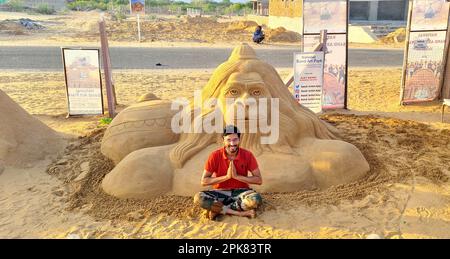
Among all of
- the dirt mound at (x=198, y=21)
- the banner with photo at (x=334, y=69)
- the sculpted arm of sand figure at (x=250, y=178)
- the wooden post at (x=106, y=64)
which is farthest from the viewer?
the dirt mound at (x=198, y=21)

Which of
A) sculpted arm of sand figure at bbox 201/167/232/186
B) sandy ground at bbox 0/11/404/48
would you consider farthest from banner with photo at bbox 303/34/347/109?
sandy ground at bbox 0/11/404/48

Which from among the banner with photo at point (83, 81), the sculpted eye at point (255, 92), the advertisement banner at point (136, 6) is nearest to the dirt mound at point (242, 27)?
the advertisement banner at point (136, 6)

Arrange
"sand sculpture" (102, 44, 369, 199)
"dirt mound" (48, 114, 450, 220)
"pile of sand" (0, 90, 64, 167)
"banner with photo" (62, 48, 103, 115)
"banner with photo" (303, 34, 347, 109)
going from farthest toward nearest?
"banner with photo" (303, 34, 347, 109)
"banner with photo" (62, 48, 103, 115)
"pile of sand" (0, 90, 64, 167)
"sand sculpture" (102, 44, 369, 199)
"dirt mound" (48, 114, 450, 220)

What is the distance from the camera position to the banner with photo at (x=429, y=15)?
8180mm

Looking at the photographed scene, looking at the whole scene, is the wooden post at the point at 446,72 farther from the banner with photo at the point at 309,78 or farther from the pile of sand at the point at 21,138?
the pile of sand at the point at 21,138

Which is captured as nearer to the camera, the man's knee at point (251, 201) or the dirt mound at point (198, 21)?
the man's knee at point (251, 201)

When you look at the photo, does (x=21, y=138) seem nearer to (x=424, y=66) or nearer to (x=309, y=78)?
(x=309, y=78)

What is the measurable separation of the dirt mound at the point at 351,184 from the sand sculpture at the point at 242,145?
121mm

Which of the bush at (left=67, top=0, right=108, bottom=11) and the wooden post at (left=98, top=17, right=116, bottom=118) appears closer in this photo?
the wooden post at (left=98, top=17, right=116, bottom=118)

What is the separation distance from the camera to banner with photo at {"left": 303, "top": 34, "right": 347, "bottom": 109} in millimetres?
7883

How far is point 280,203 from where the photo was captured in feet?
13.0

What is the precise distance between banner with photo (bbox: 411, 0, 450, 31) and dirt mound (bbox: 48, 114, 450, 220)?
2.45 meters

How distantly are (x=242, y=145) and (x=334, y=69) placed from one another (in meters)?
4.33

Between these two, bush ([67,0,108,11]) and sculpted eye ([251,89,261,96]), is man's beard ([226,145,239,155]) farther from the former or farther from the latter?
bush ([67,0,108,11])
